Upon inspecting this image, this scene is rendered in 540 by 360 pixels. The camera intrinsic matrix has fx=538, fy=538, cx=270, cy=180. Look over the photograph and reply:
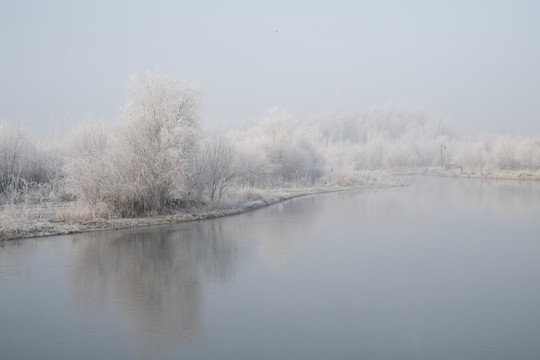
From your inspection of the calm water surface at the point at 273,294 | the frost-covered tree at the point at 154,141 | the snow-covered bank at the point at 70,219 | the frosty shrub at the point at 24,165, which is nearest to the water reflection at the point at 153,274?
the calm water surface at the point at 273,294

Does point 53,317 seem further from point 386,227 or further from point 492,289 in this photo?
point 386,227

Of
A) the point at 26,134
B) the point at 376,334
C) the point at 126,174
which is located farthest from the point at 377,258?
the point at 26,134

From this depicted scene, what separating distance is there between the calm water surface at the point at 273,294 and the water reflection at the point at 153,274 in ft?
0.13

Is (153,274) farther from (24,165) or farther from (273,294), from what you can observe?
(24,165)

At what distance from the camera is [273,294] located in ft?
34.1

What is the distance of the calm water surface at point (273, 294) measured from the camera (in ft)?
25.2

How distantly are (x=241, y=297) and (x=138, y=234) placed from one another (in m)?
8.35

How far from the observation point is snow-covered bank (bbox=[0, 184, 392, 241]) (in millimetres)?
16938

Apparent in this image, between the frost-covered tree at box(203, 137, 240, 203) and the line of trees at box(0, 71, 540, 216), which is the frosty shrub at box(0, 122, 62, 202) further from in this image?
the frost-covered tree at box(203, 137, 240, 203)

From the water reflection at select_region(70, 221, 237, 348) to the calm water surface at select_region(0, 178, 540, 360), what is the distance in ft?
0.13

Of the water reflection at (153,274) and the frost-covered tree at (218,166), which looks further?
the frost-covered tree at (218,166)

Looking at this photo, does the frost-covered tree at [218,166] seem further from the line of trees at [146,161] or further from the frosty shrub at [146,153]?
the frosty shrub at [146,153]

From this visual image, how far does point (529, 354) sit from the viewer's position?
24.1ft

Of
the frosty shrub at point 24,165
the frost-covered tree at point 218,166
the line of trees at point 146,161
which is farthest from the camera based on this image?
the frosty shrub at point 24,165
